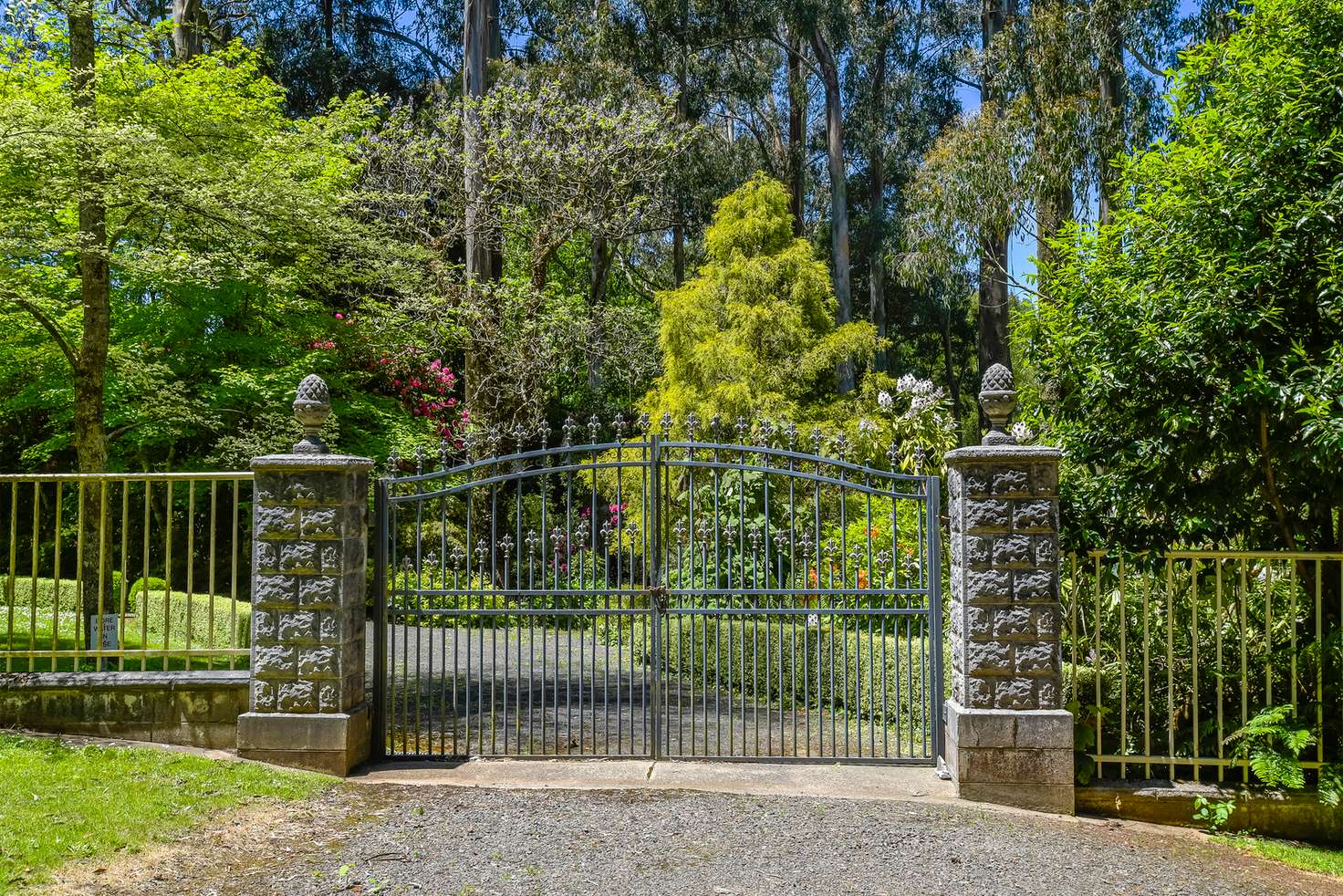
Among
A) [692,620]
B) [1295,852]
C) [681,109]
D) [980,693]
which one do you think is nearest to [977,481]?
[980,693]

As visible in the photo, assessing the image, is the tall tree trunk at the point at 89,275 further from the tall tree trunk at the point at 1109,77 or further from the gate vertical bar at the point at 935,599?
the tall tree trunk at the point at 1109,77

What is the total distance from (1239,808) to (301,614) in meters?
5.43

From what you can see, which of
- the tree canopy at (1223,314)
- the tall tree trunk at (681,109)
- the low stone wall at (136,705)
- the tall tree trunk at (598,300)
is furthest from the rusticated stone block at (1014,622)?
the tall tree trunk at (681,109)

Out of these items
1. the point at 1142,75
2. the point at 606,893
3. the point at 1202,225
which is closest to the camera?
the point at 606,893

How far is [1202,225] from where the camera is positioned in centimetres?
544

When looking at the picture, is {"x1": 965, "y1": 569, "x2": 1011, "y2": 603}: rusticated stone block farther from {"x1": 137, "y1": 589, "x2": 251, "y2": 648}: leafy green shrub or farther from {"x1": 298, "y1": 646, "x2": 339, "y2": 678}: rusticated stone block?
{"x1": 137, "y1": 589, "x2": 251, "y2": 648}: leafy green shrub

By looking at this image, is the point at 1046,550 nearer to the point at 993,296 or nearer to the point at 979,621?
the point at 979,621

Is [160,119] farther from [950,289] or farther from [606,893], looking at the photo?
[950,289]

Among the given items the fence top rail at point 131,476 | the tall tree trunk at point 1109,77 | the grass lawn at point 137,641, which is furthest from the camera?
the tall tree trunk at point 1109,77

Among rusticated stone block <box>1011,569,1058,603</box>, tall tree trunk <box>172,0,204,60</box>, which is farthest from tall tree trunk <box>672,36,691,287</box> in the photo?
rusticated stone block <box>1011,569,1058,603</box>

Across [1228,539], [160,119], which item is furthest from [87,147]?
[1228,539]

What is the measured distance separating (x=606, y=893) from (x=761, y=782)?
5.49ft

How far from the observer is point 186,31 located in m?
14.4

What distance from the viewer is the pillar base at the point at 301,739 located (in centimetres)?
571
